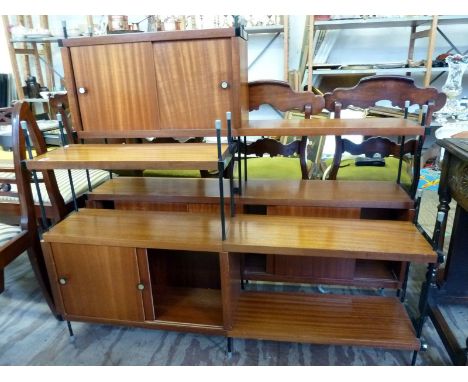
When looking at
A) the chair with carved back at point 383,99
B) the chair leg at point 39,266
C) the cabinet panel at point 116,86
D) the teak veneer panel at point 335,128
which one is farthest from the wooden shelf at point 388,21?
the chair leg at point 39,266

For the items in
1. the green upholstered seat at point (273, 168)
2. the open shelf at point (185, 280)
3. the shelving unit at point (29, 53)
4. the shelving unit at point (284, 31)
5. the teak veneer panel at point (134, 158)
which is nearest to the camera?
the teak veneer panel at point (134, 158)

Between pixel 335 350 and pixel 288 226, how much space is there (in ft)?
1.73

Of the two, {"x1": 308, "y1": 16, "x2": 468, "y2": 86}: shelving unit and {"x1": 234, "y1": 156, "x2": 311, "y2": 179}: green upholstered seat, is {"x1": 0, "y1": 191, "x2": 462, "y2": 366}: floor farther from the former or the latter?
{"x1": 308, "y1": 16, "x2": 468, "y2": 86}: shelving unit

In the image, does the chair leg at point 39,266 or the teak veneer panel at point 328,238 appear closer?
the teak veneer panel at point 328,238

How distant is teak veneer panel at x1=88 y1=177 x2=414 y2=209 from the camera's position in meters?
1.28

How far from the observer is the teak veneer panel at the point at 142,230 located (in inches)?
43.7

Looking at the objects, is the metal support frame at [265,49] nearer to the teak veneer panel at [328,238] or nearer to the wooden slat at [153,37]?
the wooden slat at [153,37]

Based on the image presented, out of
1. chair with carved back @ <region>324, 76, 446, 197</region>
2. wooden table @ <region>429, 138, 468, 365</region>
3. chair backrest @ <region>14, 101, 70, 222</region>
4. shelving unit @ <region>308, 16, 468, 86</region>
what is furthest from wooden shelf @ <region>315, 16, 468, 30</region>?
chair backrest @ <region>14, 101, 70, 222</region>

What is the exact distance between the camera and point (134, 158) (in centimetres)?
107

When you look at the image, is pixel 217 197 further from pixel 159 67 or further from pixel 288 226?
pixel 159 67

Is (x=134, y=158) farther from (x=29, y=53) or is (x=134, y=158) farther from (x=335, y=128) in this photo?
(x=29, y=53)

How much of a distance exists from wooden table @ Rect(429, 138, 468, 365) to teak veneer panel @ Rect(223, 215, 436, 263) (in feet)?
0.64

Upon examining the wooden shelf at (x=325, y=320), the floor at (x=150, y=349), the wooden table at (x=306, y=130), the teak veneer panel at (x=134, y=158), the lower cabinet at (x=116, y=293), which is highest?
the wooden table at (x=306, y=130)

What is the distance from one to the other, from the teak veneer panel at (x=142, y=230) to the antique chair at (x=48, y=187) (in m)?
0.12
